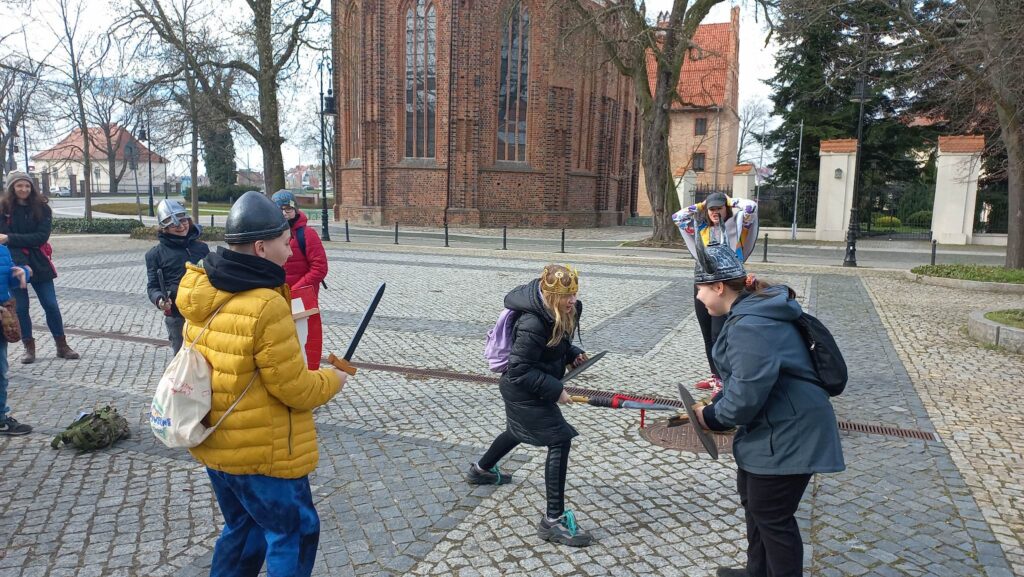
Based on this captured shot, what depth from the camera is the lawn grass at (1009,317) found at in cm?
833

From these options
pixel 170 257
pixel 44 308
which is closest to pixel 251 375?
pixel 170 257

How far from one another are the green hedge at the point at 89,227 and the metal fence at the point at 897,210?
28.5 m

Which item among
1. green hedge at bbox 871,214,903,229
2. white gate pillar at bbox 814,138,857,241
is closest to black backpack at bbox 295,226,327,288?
white gate pillar at bbox 814,138,857,241

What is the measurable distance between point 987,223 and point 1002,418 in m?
24.7

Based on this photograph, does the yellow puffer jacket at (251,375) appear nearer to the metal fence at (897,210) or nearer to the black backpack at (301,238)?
the black backpack at (301,238)

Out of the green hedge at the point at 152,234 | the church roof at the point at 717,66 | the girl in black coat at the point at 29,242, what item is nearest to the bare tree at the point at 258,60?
the green hedge at the point at 152,234

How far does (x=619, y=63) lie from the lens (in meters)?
21.2

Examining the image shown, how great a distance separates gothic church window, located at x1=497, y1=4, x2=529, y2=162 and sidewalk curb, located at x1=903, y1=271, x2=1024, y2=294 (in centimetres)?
2135

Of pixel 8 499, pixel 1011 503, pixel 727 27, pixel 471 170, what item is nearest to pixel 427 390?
pixel 8 499

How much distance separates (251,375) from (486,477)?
215 centimetres

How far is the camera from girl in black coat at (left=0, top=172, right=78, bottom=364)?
6.70 metres

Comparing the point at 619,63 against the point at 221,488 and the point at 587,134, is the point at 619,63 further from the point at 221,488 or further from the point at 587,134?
the point at 221,488

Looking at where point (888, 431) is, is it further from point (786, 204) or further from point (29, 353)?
point (786, 204)

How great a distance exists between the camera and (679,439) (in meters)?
5.04
